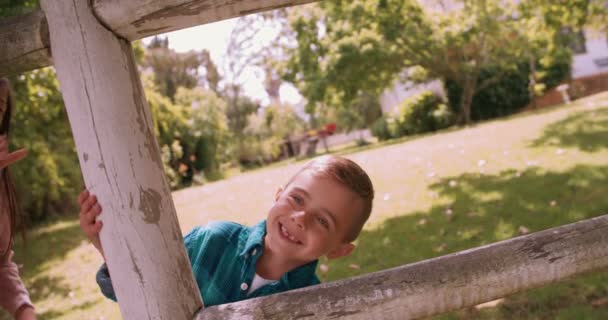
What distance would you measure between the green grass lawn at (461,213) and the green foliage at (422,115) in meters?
9.68

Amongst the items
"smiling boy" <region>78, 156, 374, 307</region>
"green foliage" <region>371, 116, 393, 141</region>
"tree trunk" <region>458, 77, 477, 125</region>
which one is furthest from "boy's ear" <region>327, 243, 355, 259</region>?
"green foliage" <region>371, 116, 393, 141</region>

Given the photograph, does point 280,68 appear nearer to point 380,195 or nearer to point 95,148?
point 380,195

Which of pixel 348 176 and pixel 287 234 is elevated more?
pixel 348 176

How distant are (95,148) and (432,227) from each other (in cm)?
385

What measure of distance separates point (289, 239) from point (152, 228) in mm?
550

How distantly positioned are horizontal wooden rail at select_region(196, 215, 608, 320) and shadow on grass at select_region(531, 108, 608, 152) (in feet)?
19.3

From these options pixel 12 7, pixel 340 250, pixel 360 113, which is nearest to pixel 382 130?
pixel 360 113

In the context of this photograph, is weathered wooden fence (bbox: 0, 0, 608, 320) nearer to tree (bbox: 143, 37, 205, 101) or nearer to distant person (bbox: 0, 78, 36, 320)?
distant person (bbox: 0, 78, 36, 320)

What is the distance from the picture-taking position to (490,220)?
180 inches

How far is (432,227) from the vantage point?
15.5 feet

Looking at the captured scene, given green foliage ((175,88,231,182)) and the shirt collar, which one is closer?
the shirt collar

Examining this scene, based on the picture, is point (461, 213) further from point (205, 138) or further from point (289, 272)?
point (205, 138)

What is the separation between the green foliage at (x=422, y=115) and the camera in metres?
19.0

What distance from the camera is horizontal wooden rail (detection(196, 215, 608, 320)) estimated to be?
1239 millimetres
